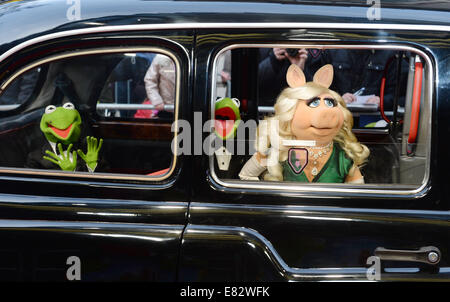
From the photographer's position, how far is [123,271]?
1.69 meters

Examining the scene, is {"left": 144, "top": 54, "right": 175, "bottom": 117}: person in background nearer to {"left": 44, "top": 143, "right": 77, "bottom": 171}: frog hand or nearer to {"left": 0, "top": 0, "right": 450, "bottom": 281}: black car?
{"left": 44, "top": 143, "right": 77, "bottom": 171}: frog hand

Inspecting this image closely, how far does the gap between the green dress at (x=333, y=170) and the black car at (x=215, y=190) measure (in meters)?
0.10

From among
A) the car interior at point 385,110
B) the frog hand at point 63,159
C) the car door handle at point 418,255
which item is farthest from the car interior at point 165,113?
the car door handle at point 418,255

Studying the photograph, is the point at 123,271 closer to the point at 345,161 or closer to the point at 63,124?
the point at 63,124

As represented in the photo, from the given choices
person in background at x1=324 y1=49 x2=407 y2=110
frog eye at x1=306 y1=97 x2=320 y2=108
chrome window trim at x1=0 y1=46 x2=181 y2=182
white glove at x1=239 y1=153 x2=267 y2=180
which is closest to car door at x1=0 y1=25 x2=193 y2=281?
chrome window trim at x1=0 y1=46 x2=181 y2=182

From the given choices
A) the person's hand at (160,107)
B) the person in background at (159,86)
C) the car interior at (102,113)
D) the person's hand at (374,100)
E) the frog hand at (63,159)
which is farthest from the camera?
the person's hand at (160,107)

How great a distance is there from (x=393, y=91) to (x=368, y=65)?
310 millimetres

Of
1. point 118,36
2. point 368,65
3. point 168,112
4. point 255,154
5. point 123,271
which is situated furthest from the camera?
point 168,112

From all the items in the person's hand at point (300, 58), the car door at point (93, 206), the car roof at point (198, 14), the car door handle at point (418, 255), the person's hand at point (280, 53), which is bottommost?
the car door handle at point (418, 255)

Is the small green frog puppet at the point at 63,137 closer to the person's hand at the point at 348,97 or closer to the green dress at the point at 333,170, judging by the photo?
the green dress at the point at 333,170

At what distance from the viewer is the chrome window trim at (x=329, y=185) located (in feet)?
5.72

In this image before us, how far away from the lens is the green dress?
1.97 m

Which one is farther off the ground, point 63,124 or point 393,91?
point 393,91
